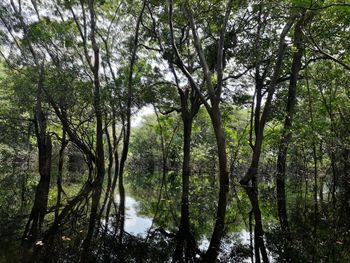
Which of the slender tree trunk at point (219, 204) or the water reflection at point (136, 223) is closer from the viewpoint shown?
the slender tree trunk at point (219, 204)

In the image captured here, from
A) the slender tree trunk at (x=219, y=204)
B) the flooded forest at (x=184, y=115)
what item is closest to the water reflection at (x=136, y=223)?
the flooded forest at (x=184, y=115)

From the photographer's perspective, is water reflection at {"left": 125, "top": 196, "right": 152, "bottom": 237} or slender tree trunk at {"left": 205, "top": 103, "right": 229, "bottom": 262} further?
water reflection at {"left": 125, "top": 196, "right": 152, "bottom": 237}

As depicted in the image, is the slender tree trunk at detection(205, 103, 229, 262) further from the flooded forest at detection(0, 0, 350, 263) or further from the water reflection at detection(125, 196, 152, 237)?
the water reflection at detection(125, 196, 152, 237)

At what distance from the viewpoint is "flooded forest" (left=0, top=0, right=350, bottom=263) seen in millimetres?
6906

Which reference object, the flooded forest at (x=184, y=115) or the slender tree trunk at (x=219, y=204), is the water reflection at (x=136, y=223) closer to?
the flooded forest at (x=184, y=115)

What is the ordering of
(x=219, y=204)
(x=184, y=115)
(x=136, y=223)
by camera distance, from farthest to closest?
(x=184, y=115)
(x=219, y=204)
(x=136, y=223)

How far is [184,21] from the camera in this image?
17469 millimetres

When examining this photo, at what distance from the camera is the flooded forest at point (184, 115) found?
22.7ft

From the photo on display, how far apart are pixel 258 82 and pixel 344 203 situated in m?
8.35

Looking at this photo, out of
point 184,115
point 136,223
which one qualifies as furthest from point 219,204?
point 184,115

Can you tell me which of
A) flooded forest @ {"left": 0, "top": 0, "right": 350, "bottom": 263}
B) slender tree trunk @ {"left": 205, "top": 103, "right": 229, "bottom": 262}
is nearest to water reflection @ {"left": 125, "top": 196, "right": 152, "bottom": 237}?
flooded forest @ {"left": 0, "top": 0, "right": 350, "bottom": 263}

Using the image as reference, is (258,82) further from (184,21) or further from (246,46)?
(184,21)

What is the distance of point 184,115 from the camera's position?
67.2ft

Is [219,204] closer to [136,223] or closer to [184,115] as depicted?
[136,223]
